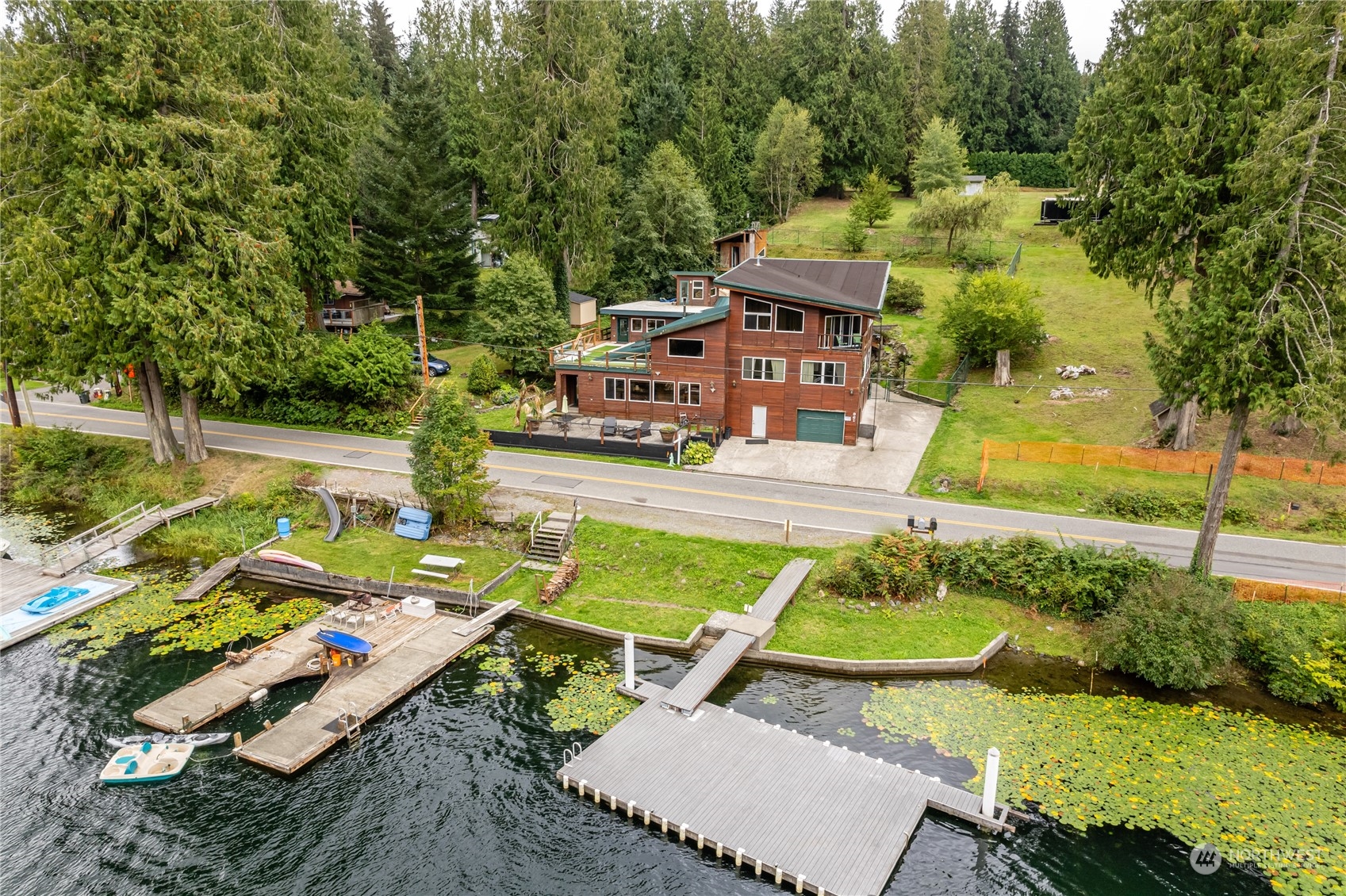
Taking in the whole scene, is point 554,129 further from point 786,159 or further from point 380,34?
point 380,34

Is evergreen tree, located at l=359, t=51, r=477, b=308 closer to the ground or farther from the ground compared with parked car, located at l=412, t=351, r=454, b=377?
farther from the ground

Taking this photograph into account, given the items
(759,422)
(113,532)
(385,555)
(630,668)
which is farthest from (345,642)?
(759,422)

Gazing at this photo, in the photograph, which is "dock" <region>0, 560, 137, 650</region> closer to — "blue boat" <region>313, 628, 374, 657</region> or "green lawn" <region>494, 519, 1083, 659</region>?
"blue boat" <region>313, 628, 374, 657</region>

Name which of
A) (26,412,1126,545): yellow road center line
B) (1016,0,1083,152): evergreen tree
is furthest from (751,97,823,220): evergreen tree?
(26,412,1126,545): yellow road center line

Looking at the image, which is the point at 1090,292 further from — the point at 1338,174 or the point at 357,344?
the point at 357,344

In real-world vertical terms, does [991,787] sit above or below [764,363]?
below

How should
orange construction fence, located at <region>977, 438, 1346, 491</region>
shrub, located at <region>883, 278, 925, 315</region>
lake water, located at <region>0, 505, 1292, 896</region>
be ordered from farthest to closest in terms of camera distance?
1. shrub, located at <region>883, 278, 925, 315</region>
2. orange construction fence, located at <region>977, 438, 1346, 491</region>
3. lake water, located at <region>0, 505, 1292, 896</region>
